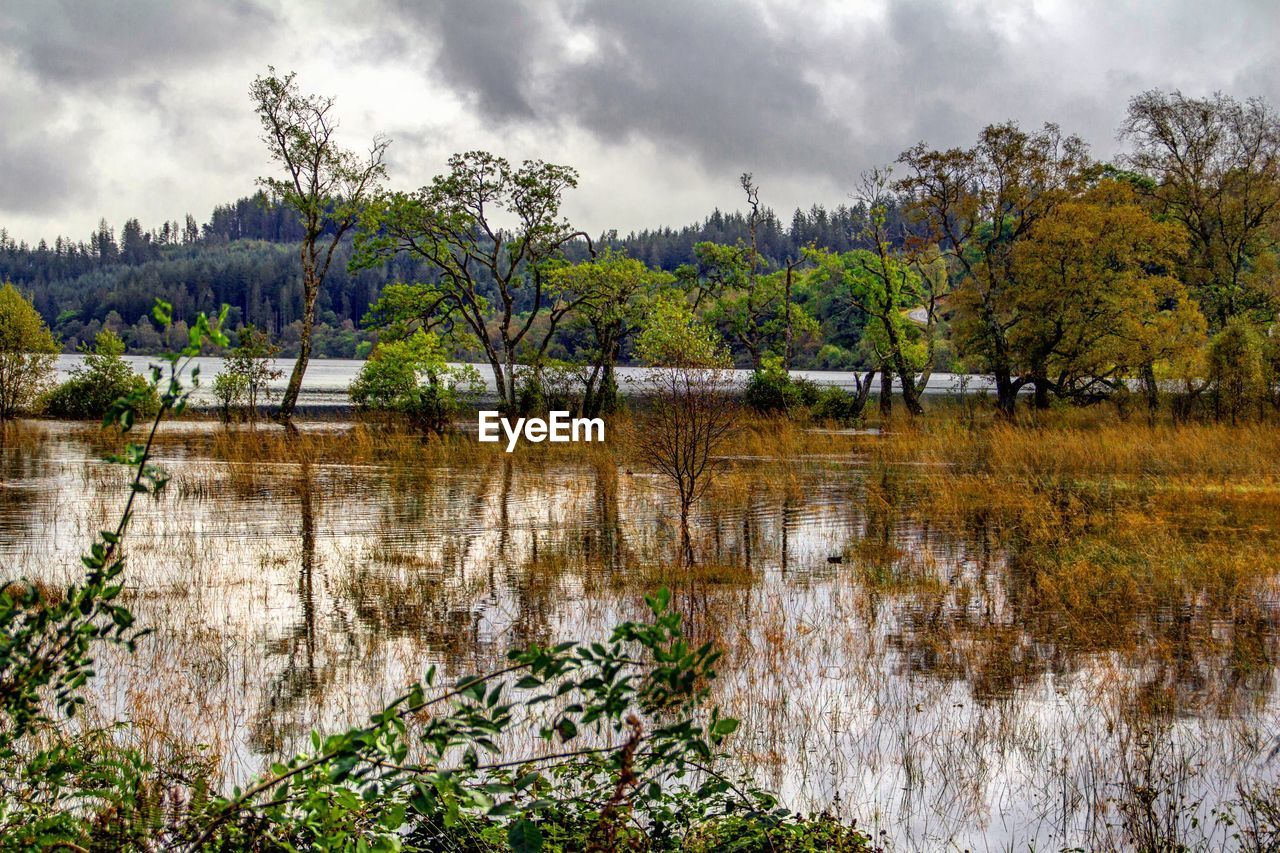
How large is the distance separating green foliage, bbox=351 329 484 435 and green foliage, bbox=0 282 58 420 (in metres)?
12.9

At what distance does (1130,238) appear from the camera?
3681 cm

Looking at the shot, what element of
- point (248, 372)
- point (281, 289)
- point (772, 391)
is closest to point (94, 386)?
point (248, 372)

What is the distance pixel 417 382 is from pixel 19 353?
14.9m

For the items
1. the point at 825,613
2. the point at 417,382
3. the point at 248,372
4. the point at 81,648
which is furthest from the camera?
the point at 248,372

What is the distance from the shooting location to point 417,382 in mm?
34031

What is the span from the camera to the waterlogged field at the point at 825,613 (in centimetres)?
641

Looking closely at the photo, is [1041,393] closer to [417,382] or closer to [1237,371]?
[1237,371]

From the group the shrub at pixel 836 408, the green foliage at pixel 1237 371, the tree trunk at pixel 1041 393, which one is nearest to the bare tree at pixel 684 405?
the green foliage at pixel 1237 371

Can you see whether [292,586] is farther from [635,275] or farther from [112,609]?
[635,275]

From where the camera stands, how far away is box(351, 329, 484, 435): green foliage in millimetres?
32938

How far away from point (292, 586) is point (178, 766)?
18.1 feet

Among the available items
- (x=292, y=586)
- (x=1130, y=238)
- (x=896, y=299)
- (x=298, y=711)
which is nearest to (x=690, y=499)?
(x=292, y=586)

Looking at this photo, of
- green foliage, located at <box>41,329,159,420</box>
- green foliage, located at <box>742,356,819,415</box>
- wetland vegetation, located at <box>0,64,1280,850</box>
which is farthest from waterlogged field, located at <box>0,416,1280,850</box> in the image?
green foliage, located at <box>41,329,159,420</box>

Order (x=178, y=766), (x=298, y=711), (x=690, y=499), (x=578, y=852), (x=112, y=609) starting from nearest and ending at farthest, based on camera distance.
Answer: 1. (x=112, y=609)
2. (x=578, y=852)
3. (x=178, y=766)
4. (x=298, y=711)
5. (x=690, y=499)
